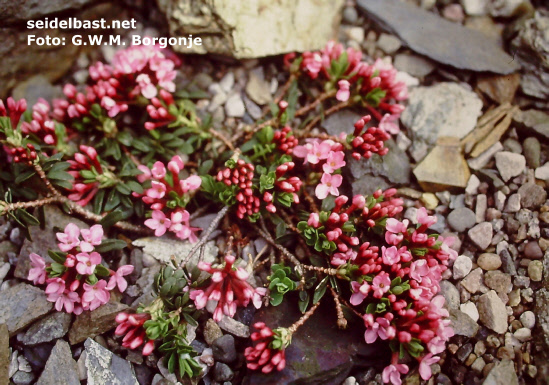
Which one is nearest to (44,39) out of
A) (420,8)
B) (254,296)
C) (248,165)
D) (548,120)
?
(248,165)

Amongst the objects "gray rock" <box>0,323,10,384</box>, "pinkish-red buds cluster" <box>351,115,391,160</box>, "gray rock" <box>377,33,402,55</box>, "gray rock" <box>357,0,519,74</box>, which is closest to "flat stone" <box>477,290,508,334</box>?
"pinkish-red buds cluster" <box>351,115,391,160</box>

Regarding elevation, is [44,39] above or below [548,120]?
above

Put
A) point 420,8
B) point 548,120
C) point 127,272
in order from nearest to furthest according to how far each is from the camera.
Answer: point 127,272
point 548,120
point 420,8

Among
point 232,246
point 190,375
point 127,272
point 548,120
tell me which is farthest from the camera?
point 548,120

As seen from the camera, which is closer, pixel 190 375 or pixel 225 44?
pixel 190 375

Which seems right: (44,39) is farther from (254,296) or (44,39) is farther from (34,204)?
(254,296)

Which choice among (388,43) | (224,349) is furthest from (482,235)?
(224,349)

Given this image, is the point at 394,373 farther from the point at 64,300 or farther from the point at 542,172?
the point at 64,300

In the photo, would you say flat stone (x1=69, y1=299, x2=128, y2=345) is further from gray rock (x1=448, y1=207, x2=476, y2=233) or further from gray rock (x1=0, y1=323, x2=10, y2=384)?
gray rock (x1=448, y1=207, x2=476, y2=233)
